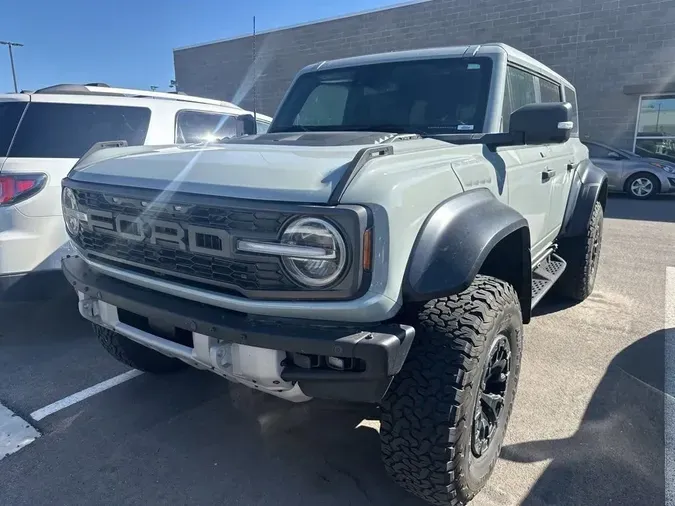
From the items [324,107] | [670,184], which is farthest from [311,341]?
[670,184]

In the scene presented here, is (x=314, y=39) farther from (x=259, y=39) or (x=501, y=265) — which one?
(x=501, y=265)

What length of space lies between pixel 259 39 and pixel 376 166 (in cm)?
1907

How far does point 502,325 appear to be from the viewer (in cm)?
217

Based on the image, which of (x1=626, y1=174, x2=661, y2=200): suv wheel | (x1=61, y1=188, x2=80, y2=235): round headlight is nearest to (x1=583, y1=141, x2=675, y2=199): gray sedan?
(x1=626, y1=174, x2=661, y2=200): suv wheel

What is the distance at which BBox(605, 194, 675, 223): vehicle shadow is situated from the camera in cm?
960

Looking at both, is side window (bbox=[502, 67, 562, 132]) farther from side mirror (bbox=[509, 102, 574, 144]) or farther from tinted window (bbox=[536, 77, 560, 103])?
side mirror (bbox=[509, 102, 574, 144])

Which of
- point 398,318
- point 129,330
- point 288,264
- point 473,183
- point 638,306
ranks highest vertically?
point 473,183

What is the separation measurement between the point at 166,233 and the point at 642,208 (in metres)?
11.3

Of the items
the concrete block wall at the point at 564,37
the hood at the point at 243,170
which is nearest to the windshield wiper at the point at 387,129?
the hood at the point at 243,170

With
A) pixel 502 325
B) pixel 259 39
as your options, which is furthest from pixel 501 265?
pixel 259 39

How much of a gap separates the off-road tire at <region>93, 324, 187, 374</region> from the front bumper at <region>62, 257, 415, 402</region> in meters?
1.04

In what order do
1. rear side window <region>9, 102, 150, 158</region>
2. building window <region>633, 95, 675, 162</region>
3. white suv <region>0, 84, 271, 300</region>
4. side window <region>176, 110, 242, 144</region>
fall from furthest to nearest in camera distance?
building window <region>633, 95, 675, 162</region>, side window <region>176, 110, 242, 144</region>, rear side window <region>9, 102, 150, 158</region>, white suv <region>0, 84, 271, 300</region>

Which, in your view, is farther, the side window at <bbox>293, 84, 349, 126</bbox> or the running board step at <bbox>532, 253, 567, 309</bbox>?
the side window at <bbox>293, 84, 349, 126</bbox>

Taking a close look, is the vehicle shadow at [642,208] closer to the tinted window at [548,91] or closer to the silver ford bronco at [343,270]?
the tinted window at [548,91]
